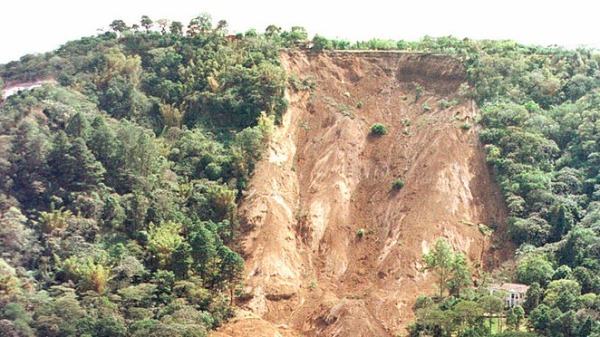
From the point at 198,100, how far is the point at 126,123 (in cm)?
585

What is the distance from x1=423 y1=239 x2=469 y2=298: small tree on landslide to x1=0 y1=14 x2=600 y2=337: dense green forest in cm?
11

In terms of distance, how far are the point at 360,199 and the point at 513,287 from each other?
457 inches

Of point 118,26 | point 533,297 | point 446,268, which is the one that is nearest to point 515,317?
point 533,297

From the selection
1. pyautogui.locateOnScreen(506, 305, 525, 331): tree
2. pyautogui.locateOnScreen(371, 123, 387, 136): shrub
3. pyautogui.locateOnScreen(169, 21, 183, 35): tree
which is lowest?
pyautogui.locateOnScreen(506, 305, 525, 331): tree

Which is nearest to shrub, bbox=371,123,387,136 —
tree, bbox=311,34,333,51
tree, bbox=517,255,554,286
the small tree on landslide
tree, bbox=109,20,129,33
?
tree, bbox=311,34,333,51

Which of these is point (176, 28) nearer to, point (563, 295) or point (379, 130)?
point (379, 130)

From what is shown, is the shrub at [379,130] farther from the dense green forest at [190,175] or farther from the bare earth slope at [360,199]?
the dense green forest at [190,175]

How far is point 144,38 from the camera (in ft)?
233

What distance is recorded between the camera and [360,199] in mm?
59531

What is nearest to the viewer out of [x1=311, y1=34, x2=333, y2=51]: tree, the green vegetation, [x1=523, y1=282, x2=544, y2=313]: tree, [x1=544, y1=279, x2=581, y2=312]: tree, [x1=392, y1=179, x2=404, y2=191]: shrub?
[x1=544, y1=279, x2=581, y2=312]: tree

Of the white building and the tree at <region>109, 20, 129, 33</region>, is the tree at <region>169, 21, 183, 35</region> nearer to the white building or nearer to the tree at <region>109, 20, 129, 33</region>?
the tree at <region>109, 20, 129, 33</region>

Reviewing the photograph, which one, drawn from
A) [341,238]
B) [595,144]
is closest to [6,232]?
[341,238]

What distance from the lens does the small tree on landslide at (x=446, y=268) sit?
51500mm

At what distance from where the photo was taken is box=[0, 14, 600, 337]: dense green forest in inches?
1928
